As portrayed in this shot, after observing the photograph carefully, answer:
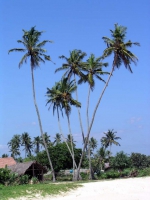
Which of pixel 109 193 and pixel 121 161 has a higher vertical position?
pixel 121 161

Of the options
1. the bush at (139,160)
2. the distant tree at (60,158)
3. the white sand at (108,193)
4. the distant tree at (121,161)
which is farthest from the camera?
the bush at (139,160)

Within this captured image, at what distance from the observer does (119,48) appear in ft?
110

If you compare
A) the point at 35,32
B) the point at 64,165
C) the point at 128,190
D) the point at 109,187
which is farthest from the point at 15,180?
the point at 64,165

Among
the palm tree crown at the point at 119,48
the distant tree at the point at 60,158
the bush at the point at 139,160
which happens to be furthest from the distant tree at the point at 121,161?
the palm tree crown at the point at 119,48

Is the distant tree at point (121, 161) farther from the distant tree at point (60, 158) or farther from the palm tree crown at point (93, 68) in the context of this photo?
the palm tree crown at point (93, 68)

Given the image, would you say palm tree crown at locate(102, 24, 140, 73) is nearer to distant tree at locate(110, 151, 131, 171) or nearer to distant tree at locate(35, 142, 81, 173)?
distant tree at locate(35, 142, 81, 173)

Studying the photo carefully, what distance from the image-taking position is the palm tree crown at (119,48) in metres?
33.3

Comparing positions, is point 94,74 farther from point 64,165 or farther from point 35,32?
point 64,165

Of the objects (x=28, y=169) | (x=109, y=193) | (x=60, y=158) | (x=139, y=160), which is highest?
(x=60, y=158)

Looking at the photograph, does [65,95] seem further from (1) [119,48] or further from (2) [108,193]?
(2) [108,193]

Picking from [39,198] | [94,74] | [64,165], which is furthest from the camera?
[64,165]

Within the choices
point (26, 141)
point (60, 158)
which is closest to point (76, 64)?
point (60, 158)

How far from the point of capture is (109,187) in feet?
69.5

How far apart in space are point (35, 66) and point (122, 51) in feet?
35.1
